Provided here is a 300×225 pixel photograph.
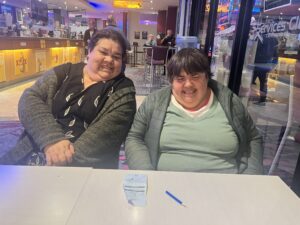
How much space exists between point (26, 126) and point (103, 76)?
0.50 meters

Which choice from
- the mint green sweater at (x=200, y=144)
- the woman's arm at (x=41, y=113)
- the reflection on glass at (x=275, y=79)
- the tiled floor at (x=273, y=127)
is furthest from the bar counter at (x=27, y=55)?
the mint green sweater at (x=200, y=144)

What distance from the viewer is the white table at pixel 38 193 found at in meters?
0.70

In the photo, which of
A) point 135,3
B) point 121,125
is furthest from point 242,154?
point 135,3

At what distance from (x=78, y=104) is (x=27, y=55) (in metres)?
5.43

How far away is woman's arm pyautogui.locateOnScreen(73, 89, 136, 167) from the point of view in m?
1.35

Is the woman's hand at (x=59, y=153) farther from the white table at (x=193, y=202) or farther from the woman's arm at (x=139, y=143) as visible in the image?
the white table at (x=193, y=202)

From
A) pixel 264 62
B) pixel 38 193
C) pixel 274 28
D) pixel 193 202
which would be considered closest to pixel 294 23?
pixel 274 28

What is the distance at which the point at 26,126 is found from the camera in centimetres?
141

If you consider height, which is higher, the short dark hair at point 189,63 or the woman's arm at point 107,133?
the short dark hair at point 189,63

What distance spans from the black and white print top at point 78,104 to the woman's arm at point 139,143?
8.4 inches

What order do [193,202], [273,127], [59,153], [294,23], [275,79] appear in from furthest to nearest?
[273,127], [275,79], [294,23], [59,153], [193,202]

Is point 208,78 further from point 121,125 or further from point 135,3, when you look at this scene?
point 135,3

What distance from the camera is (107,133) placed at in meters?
1.38

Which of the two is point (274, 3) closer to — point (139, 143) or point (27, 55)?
point (139, 143)
